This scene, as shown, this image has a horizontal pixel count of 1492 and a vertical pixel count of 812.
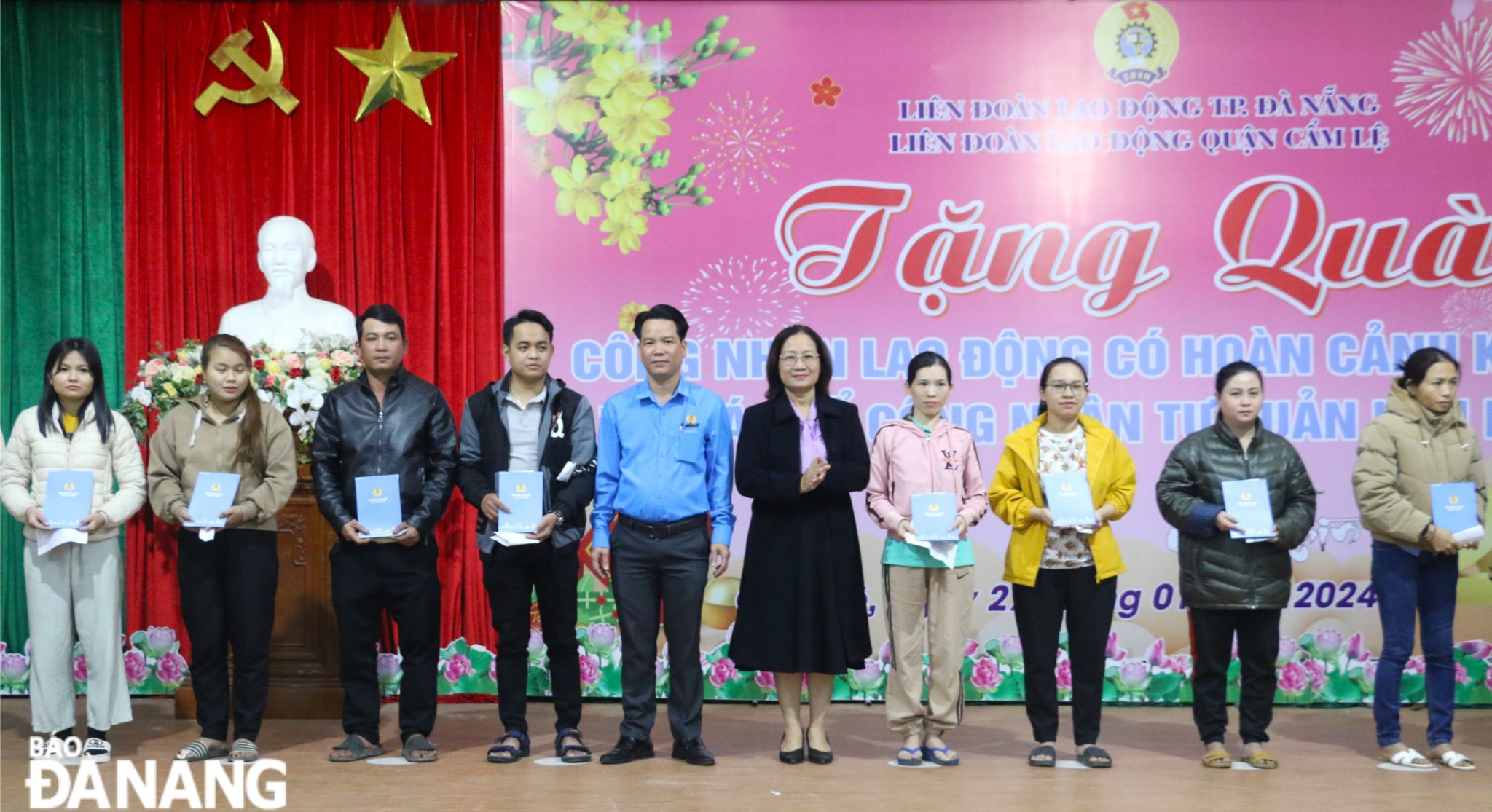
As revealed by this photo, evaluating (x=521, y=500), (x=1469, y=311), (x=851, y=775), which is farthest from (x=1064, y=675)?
(x=521, y=500)

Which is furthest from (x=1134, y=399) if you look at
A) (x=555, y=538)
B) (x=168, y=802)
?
(x=168, y=802)

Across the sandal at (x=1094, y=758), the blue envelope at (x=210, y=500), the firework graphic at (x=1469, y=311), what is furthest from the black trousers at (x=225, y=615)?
the firework graphic at (x=1469, y=311)

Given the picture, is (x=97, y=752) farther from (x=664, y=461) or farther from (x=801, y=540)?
(x=801, y=540)

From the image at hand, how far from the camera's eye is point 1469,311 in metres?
5.16

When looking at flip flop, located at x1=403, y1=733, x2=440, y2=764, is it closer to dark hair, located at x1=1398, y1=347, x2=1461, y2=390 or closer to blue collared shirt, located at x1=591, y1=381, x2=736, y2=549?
blue collared shirt, located at x1=591, y1=381, x2=736, y2=549

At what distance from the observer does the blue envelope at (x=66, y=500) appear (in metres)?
3.99

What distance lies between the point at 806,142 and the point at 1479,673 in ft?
11.8

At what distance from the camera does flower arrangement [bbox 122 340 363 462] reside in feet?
15.2

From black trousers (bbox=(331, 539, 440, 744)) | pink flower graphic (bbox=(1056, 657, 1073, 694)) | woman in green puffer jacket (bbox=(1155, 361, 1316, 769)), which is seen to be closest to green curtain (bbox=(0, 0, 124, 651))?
black trousers (bbox=(331, 539, 440, 744))

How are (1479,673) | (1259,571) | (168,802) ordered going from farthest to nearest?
(1479,673) → (1259,571) → (168,802)

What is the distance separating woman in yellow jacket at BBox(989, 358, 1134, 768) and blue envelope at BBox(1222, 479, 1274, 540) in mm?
320

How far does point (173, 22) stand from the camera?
5410mm

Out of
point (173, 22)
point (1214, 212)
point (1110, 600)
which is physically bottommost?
point (1110, 600)

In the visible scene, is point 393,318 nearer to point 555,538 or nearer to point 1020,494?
point 555,538
